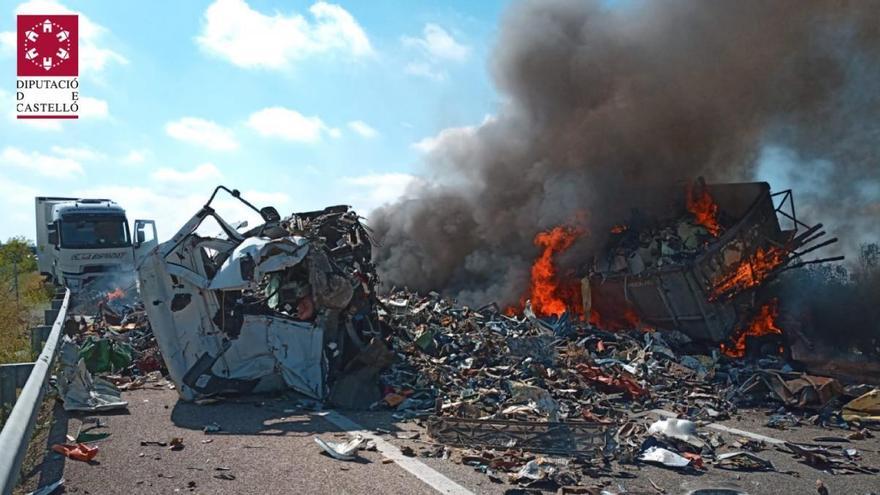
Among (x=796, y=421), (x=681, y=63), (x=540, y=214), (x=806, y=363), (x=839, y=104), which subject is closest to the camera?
(x=796, y=421)

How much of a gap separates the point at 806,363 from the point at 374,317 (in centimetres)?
726

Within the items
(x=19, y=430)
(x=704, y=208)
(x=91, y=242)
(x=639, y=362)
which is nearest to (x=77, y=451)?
(x=19, y=430)

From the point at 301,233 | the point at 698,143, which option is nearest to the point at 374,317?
the point at 301,233

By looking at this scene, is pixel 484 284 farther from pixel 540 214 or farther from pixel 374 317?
pixel 374 317

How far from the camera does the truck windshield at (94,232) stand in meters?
18.4

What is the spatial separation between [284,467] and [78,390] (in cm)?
300

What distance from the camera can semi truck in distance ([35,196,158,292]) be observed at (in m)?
18.3

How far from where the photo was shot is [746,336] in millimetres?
11258

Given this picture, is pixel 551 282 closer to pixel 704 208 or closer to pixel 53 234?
pixel 704 208

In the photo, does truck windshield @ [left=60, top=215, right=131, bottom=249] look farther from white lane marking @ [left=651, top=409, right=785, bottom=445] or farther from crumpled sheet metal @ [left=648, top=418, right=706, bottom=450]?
crumpled sheet metal @ [left=648, top=418, right=706, bottom=450]

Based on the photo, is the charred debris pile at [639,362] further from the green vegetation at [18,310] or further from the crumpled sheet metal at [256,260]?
the green vegetation at [18,310]

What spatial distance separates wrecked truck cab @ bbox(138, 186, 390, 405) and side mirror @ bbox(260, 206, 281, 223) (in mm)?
825

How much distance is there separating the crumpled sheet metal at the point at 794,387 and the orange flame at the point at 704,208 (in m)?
4.21

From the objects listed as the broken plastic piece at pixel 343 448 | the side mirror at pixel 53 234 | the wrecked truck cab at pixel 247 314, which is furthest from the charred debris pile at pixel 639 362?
the side mirror at pixel 53 234
